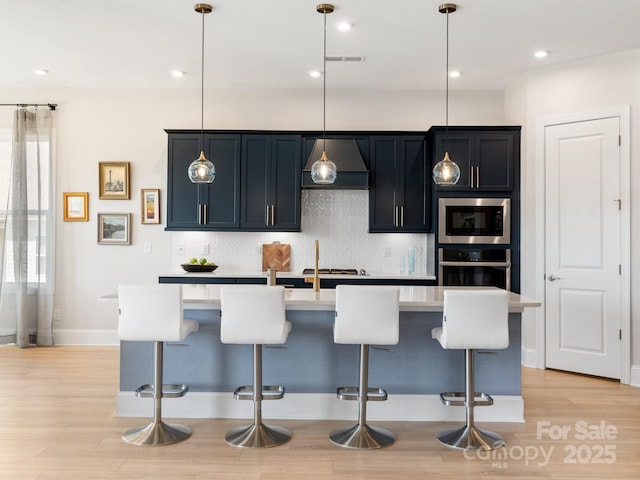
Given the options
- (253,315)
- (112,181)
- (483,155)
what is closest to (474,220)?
(483,155)

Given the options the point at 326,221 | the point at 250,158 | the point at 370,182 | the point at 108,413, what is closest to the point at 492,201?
the point at 370,182

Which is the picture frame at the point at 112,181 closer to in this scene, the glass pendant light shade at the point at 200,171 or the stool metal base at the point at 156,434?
the glass pendant light shade at the point at 200,171

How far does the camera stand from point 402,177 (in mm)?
5465

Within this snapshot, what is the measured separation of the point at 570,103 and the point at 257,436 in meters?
4.16

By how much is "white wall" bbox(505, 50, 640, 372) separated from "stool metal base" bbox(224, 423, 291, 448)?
119 inches

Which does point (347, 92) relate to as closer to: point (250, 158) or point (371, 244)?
point (250, 158)

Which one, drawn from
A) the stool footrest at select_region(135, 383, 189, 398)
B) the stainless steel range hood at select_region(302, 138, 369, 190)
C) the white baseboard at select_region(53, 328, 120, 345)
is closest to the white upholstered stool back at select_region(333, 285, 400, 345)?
the stool footrest at select_region(135, 383, 189, 398)

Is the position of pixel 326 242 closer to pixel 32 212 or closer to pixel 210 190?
pixel 210 190

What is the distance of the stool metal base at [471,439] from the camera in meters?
3.01

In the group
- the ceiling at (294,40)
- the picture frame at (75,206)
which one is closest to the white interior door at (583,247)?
the ceiling at (294,40)

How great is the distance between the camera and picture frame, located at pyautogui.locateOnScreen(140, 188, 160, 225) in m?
5.79

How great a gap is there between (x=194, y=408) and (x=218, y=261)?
2500mm

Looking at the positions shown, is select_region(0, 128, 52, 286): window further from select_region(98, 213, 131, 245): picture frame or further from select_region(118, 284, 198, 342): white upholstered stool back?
select_region(118, 284, 198, 342): white upholstered stool back

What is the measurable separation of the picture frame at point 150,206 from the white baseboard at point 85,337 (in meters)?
1.35
